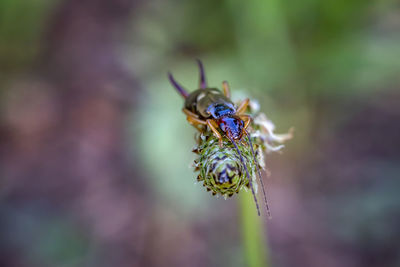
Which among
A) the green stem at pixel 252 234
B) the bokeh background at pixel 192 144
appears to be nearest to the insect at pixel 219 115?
the green stem at pixel 252 234

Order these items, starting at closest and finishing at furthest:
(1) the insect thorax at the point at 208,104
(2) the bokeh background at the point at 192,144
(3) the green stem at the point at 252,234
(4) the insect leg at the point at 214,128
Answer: (4) the insect leg at the point at 214,128 → (1) the insect thorax at the point at 208,104 → (3) the green stem at the point at 252,234 → (2) the bokeh background at the point at 192,144

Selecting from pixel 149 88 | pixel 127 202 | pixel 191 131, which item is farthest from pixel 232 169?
pixel 149 88

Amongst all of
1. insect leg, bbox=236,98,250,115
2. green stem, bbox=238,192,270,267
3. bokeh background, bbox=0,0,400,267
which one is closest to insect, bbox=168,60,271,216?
insect leg, bbox=236,98,250,115

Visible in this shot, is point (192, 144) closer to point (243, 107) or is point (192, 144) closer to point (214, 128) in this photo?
point (243, 107)

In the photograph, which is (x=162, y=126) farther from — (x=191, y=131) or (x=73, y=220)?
(x=73, y=220)

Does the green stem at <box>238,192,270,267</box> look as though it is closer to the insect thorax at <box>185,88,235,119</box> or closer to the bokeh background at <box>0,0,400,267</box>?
the insect thorax at <box>185,88,235,119</box>

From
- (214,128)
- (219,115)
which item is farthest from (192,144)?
(214,128)

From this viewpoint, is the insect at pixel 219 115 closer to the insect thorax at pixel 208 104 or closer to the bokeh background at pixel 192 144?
the insect thorax at pixel 208 104

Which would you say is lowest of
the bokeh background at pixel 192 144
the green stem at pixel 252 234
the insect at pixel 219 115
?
the green stem at pixel 252 234
